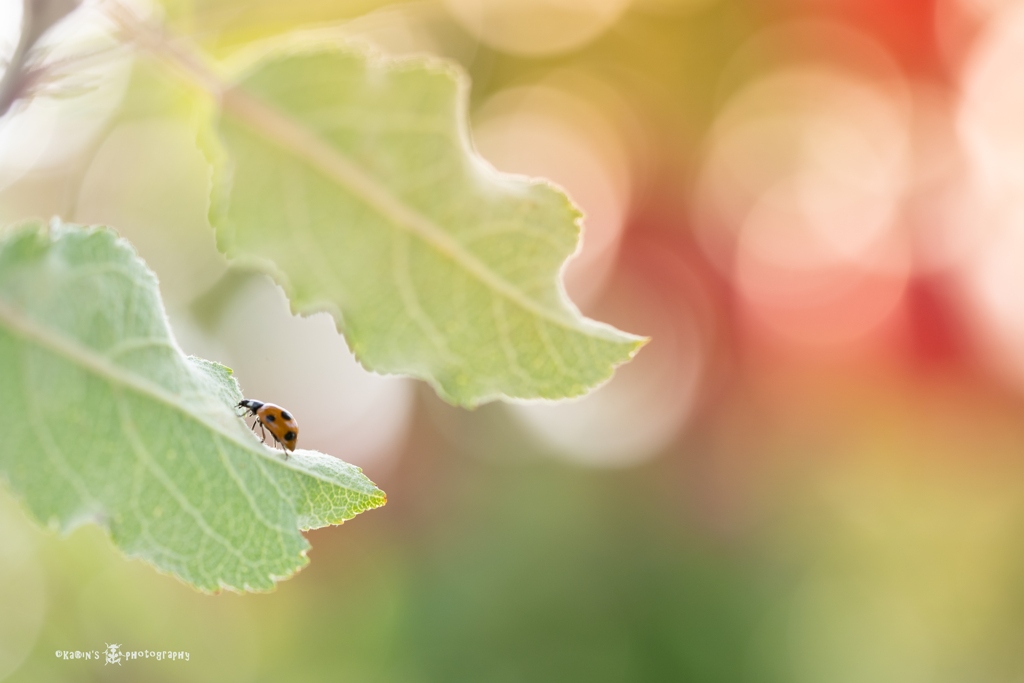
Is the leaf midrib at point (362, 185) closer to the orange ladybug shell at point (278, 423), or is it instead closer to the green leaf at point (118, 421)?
the green leaf at point (118, 421)

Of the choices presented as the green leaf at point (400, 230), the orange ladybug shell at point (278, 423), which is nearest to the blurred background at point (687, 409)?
the orange ladybug shell at point (278, 423)

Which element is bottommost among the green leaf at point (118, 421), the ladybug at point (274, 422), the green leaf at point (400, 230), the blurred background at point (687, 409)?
the green leaf at point (118, 421)

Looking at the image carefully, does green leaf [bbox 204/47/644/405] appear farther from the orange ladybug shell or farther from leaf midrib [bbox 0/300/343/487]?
the orange ladybug shell

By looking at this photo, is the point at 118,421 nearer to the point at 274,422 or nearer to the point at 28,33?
the point at 28,33

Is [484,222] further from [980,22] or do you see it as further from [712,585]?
[980,22]

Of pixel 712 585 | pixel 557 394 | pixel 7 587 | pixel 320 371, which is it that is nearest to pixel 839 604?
pixel 712 585

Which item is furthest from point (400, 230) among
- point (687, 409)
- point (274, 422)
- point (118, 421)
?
point (687, 409)
